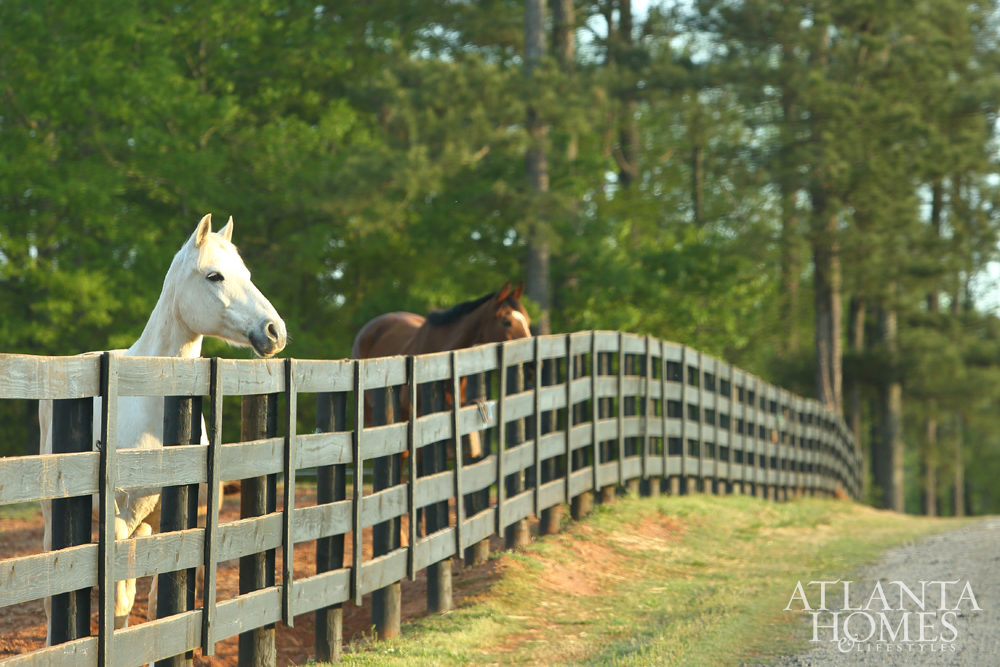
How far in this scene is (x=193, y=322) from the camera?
5340 mm

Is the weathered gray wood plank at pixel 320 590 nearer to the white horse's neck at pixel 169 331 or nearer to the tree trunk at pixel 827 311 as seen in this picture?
the white horse's neck at pixel 169 331

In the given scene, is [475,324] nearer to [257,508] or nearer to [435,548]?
[435,548]

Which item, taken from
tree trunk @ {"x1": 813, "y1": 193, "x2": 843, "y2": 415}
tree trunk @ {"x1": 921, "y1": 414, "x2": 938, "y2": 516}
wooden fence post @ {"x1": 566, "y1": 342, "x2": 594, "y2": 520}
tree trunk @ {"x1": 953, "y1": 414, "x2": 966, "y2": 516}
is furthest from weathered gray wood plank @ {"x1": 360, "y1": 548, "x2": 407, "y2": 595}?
tree trunk @ {"x1": 953, "y1": 414, "x2": 966, "y2": 516}

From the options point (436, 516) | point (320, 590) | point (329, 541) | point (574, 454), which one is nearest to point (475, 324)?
point (574, 454)

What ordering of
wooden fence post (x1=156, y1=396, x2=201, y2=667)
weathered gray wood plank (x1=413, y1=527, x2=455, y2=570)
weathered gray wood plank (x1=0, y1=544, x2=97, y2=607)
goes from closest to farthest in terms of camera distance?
weathered gray wood plank (x1=0, y1=544, x2=97, y2=607) < wooden fence post (x1=156, y1=396, x2=201, y2=667) < weathered gray wood plank (x1=413, y1=527, x2=455, y2=570)

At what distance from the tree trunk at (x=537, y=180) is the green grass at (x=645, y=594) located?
7.53 metres

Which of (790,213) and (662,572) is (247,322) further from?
(790,213)

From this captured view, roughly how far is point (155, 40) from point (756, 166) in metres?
12.8

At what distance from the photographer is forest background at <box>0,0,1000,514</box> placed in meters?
17.9

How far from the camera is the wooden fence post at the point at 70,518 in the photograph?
3.89 metres

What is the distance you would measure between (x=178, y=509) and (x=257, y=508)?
2.03 feet

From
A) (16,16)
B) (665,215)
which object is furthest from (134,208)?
(665,215)

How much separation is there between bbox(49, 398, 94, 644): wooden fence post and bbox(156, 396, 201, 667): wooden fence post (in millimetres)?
528

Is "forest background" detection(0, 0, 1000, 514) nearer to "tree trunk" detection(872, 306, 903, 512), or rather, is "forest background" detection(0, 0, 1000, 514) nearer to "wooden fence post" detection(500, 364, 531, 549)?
"tree trunk" detection(872, 306, 903, 512)
